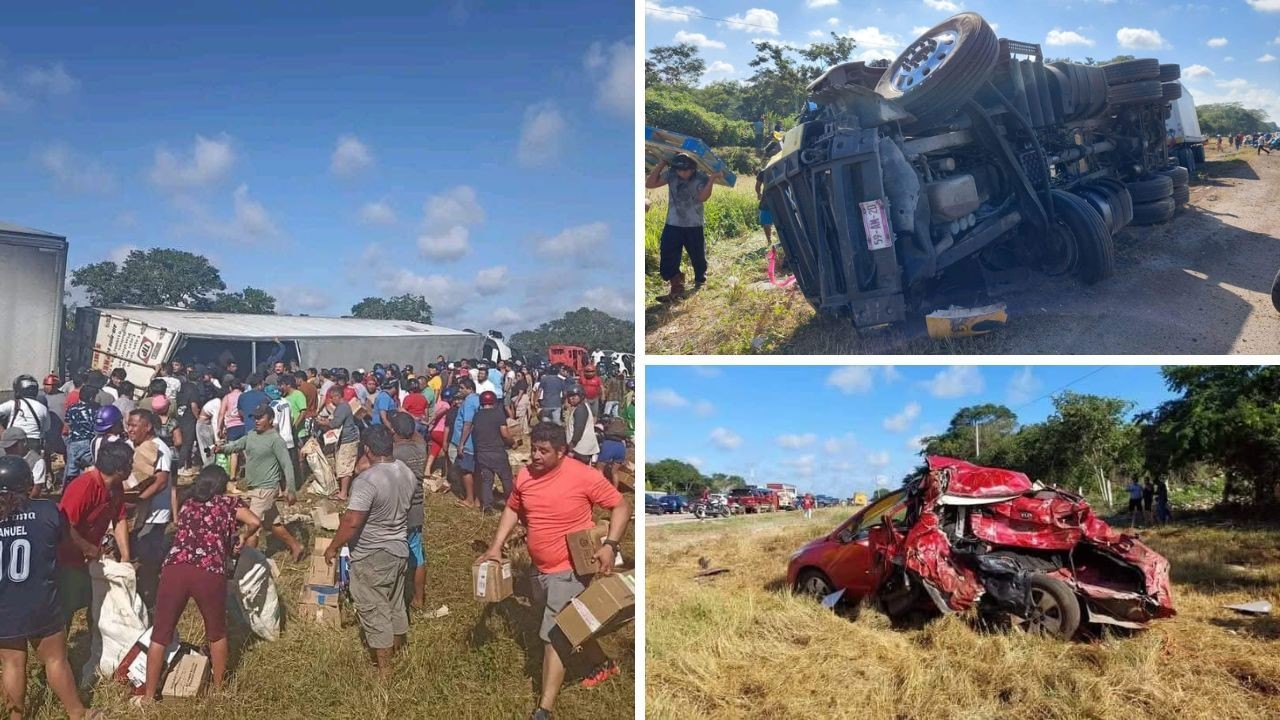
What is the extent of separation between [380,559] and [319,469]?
1.18m

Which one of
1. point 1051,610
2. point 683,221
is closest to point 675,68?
point 683,221

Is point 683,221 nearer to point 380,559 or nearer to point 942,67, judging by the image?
point 942,67

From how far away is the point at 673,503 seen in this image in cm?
669

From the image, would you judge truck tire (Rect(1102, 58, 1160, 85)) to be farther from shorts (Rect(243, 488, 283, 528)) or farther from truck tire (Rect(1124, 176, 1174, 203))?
shorts (Rect(243, 488, 283, 528))

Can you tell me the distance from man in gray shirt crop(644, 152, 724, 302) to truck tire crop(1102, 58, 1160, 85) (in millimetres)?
3615

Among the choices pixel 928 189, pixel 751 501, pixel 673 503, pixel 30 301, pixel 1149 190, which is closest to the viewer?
pixel 928 189

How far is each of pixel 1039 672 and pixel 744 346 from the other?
2110 mm

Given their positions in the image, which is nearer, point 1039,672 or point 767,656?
point 1039,672

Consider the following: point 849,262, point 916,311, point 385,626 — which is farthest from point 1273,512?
point 385,626

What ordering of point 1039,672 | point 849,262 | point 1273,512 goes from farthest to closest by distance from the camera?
point 1273,512, point 849,262, point 1039,672

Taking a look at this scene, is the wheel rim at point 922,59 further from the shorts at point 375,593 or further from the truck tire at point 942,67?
the shorts at point 375,593

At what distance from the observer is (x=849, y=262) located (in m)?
4.41

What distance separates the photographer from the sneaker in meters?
4.27

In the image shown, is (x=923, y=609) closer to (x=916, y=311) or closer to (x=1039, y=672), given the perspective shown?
(x=1039, y=672)
